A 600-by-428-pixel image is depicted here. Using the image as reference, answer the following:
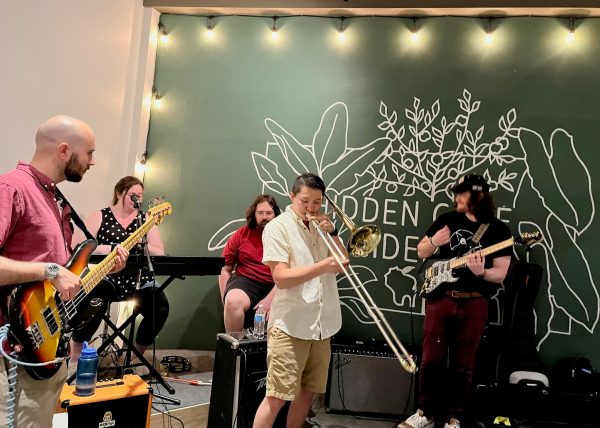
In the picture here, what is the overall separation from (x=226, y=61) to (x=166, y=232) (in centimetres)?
183

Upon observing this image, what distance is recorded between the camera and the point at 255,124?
4.66 meters

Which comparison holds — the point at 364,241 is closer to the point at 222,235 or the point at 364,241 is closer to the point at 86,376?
the point at 86,376

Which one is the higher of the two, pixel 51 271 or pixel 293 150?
pixel 293 150

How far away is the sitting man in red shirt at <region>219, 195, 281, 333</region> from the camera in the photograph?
3.70 meters

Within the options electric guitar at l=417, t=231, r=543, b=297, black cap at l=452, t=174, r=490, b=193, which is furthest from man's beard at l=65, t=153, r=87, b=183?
black cap at l=452, t=174, r=490, b=193

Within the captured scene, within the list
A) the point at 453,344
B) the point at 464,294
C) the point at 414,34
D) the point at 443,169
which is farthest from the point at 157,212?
the point at 414,34

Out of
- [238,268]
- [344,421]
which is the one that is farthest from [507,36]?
[344,421]

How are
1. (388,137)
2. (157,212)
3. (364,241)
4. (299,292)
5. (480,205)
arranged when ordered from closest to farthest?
1. (299,292)
2. (364,241)
3. (157,212)
4. (480,205)
5. (388,137)

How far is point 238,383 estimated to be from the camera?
282cm

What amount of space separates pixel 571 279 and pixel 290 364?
2.90 m

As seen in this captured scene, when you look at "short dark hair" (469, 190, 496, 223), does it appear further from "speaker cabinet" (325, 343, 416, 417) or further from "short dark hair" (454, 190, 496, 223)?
"speaker cabinet" (325, 343, 416, 417)

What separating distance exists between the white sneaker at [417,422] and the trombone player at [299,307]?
3.39 feet

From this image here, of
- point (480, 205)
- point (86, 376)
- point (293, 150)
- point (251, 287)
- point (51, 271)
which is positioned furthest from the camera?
point (293, 150)

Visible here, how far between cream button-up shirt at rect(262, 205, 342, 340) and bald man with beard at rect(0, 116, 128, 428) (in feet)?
3.31
